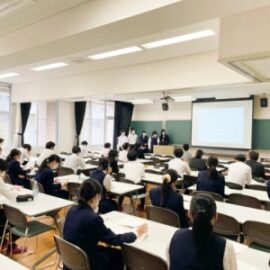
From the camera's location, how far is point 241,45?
9.63 ft

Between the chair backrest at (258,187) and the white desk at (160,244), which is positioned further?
the chair backrest at (258,187)

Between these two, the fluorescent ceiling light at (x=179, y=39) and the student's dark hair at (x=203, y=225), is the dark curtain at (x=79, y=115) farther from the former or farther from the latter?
the student's dark hair at (x=203, y=225)

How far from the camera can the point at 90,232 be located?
2107mm

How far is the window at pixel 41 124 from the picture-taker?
1184 centimetres

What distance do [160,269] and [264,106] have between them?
994 centimetres

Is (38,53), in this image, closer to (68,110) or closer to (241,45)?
(241,45)

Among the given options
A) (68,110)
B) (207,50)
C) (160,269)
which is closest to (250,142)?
(207,50)

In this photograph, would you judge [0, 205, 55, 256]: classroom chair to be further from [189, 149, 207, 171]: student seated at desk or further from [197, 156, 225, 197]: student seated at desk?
[189, 149, 207, 171]: student seated at desk

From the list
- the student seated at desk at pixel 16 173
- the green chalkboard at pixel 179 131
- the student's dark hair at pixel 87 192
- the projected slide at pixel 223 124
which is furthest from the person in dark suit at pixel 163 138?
the student's dark hair at pixel 87 192

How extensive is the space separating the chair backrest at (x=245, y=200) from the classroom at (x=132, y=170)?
0.01 metres

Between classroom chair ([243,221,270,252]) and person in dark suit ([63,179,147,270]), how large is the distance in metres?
1.27

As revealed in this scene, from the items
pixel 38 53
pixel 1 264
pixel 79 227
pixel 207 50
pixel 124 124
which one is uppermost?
pixel 207 50

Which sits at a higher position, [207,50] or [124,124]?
[207,50]

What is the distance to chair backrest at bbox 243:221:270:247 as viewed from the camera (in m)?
2.70
